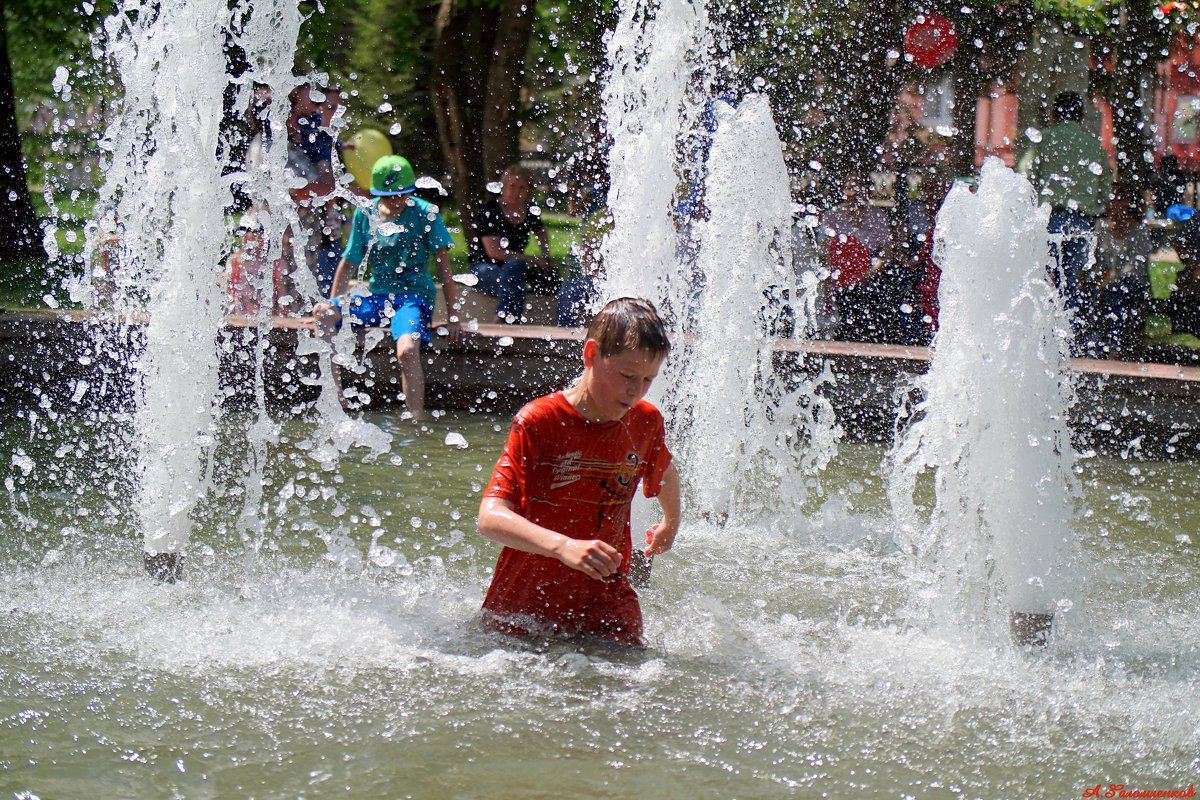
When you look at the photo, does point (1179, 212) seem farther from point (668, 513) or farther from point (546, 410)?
point (546, 410)

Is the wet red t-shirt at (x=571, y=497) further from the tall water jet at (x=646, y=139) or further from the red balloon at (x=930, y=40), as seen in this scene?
the red balloon at (x=930, y=40)

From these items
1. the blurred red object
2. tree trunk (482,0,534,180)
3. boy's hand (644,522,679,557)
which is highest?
tree trunk (482,0,534,180)

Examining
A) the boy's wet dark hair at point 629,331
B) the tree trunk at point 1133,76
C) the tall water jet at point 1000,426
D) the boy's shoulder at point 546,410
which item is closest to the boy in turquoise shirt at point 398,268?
the tall water jet at point 1000,426

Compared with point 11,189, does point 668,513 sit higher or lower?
lower

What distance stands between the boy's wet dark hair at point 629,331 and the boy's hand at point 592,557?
52 cm

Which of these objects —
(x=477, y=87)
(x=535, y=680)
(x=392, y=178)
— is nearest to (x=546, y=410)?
(x=535, y=680)

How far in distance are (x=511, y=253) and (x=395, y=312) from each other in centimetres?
194

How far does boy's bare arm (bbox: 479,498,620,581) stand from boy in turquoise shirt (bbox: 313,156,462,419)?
467 centimetres

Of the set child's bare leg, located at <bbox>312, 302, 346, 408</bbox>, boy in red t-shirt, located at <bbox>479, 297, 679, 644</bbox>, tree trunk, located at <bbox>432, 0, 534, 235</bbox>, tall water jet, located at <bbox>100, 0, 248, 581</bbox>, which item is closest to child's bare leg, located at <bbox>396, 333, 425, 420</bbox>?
child's bare leg, located at <bbox>312, 302, 346, 408</bbox>

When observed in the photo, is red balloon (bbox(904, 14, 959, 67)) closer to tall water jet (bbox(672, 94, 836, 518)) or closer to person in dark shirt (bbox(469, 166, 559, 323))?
person in dark shirt (bbox(469, 166, 559, 323))

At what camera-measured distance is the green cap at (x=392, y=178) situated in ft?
27.5

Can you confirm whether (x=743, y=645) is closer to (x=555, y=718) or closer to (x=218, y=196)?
(x=555, y=718)

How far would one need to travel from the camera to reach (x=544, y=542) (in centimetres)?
357

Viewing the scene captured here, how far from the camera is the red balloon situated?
1351cm
